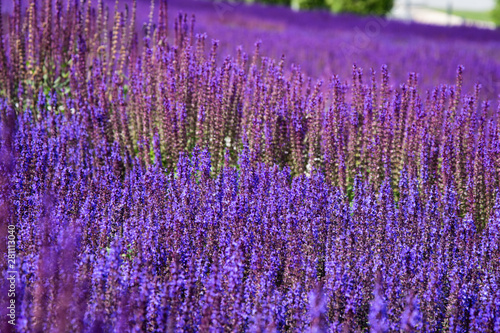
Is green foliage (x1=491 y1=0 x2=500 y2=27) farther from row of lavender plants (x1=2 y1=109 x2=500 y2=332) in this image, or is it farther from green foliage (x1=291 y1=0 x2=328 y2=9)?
row of lavender plants (x1=2 y1=109 x2=500 y2=332)

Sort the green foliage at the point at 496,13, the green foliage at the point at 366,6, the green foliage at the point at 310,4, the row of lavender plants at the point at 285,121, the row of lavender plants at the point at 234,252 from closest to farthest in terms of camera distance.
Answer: the row of lavender plants at the point at 234,252
the row of lavender plants at the point at 285,121
the green foliage at the point at 366,6
the green foliage at the point at 310,4
the green foliage at the point at 496,13

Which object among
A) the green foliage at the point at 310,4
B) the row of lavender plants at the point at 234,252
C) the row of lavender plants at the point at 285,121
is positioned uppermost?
the green foliage at the point at 310,4

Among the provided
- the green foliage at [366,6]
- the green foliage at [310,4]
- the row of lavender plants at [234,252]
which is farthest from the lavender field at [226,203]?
the green foliage at [310,4]

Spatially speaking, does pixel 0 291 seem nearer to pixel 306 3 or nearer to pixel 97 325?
pixel 97 325

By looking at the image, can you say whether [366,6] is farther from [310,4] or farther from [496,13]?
[496,13]

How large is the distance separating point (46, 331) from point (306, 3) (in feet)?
83.1

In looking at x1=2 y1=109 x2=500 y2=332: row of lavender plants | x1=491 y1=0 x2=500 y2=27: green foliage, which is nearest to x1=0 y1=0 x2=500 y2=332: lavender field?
x1=2 y1=109 x2=500 y2=332: row of lavender plants

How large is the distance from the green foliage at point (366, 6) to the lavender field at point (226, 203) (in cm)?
2082

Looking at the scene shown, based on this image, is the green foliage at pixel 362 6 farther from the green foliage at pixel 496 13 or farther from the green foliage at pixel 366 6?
the green foliage at pixel 496 13

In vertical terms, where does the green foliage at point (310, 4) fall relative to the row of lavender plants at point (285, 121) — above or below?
above

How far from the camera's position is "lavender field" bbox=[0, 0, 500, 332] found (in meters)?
2.18

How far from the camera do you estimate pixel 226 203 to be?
2.79 meters

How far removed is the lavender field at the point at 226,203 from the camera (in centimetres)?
218

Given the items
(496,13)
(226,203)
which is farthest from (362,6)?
(226,203)
